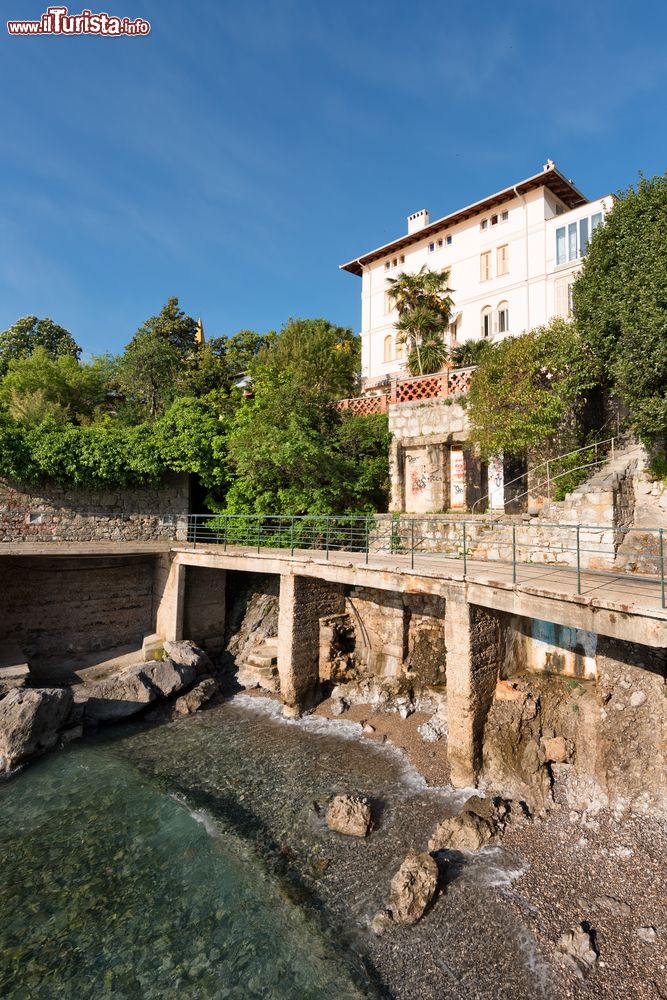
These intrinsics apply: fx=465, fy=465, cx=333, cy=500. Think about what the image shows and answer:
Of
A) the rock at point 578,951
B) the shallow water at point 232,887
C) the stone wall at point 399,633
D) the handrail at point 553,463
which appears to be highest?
the handrail at point 553,463

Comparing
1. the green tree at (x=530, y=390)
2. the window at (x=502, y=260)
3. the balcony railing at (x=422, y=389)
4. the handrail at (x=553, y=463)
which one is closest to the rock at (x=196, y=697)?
the handrail at (x=553, y=463)

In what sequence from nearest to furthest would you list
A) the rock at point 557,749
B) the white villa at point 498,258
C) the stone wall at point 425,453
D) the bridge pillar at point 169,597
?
the rock at point 557,749
the stone wall at point 425,453
the bridge pillar at point 169,597
the white villa at point 498,258

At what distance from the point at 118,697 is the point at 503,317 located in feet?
80.1

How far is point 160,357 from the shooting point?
82.3ft

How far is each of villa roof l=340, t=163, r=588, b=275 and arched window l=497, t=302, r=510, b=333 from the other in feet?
17.9

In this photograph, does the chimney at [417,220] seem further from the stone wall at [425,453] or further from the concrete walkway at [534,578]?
the concrete walkway at [534,578]

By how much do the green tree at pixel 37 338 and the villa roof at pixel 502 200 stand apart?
84.0ft

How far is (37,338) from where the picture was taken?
125 ft

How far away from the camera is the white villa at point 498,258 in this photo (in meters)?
22.4

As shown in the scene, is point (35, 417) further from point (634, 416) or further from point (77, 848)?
point (634, 416)

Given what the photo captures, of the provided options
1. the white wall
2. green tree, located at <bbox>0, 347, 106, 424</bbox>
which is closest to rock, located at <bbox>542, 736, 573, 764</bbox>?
the white wall

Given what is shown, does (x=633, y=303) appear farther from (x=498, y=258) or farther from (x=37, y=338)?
(x=37, y=338)

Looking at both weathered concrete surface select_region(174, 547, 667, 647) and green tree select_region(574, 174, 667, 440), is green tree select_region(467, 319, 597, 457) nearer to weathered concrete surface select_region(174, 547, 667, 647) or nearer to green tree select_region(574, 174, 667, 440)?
green tree select_region(574, 174, 667, 440)

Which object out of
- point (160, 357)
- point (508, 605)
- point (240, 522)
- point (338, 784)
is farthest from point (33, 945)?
point (160, 357)
